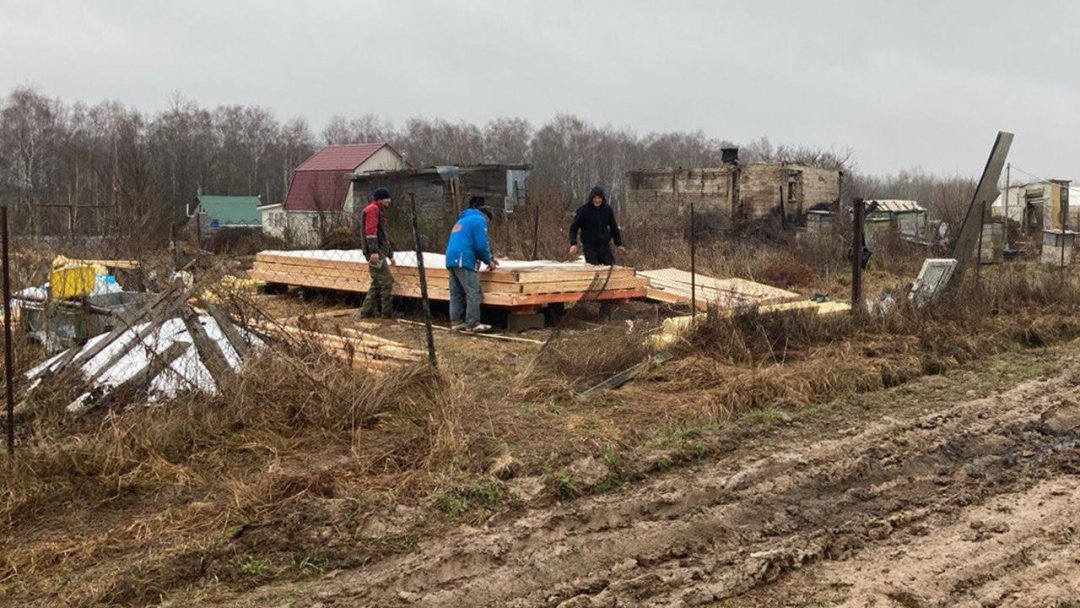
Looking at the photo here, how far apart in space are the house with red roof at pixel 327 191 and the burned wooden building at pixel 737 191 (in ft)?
33.3

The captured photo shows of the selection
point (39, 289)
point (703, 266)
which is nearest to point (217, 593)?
point (39, 289)

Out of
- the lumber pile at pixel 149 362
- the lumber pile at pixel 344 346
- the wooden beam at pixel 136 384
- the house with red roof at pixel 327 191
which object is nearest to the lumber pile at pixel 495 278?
the lumber pile at pixel 344 346

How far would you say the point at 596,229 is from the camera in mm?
12766

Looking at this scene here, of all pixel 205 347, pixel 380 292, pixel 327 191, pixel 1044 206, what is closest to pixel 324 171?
pixel 327 191

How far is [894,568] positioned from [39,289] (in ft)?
23.5

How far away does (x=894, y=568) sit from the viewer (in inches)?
158

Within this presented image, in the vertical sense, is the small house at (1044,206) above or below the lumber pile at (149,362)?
above

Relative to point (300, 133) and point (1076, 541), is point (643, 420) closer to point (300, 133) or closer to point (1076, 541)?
point (1076, 541)

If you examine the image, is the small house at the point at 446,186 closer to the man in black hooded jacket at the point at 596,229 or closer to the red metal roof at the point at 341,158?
the man in black hooded jacket at the point at 596,229

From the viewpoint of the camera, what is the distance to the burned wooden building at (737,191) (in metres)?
29.9

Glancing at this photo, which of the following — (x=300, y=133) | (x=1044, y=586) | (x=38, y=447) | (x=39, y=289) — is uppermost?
(x=300, y=133)

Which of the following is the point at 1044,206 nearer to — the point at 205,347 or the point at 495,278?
the point at 495,278

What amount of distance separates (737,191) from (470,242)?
70.7 feet

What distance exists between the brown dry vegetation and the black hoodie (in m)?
3.89
